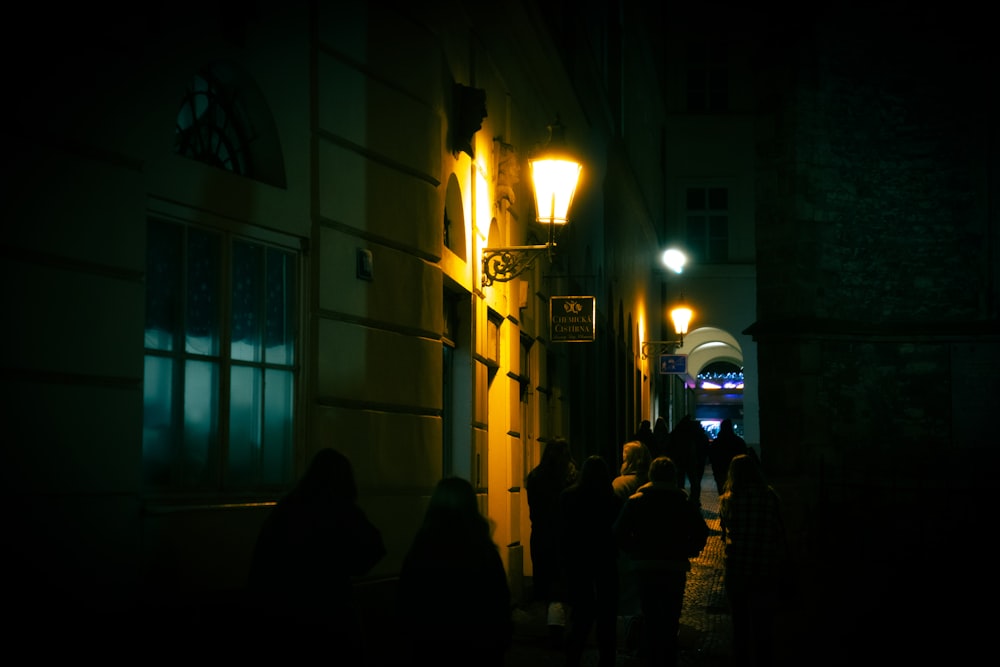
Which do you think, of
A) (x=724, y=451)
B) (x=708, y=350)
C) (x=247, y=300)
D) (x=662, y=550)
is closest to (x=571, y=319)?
(x=662, y=550)

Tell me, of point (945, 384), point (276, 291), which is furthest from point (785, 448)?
point (276, 291)

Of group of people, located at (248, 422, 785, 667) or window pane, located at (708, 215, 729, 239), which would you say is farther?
window pane, located at (708, 215, 729, 239)

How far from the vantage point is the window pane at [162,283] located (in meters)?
7.12

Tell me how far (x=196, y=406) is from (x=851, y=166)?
835 inches

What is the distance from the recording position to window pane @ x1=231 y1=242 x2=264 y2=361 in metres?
7.92

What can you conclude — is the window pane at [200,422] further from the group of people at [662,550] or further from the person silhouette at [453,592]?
the group of people at [662,550]

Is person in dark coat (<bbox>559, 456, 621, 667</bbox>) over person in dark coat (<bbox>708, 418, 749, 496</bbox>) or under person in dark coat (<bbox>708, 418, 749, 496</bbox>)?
under

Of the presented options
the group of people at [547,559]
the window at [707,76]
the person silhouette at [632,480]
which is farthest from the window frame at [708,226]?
the person silhouette at [632,480]

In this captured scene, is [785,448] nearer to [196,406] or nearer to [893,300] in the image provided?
[893,300]

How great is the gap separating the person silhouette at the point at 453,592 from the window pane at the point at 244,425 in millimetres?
2162

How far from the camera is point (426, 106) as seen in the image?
33.2 feet

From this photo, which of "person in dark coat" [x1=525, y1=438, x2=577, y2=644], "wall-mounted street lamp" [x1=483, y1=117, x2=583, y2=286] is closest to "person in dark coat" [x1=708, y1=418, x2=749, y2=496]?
"person in dark coat" [x1=525, y1=438, x2=577, y2=644]

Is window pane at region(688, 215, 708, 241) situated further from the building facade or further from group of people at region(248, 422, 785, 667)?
the building facade

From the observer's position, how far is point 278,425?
8352 millimetres
